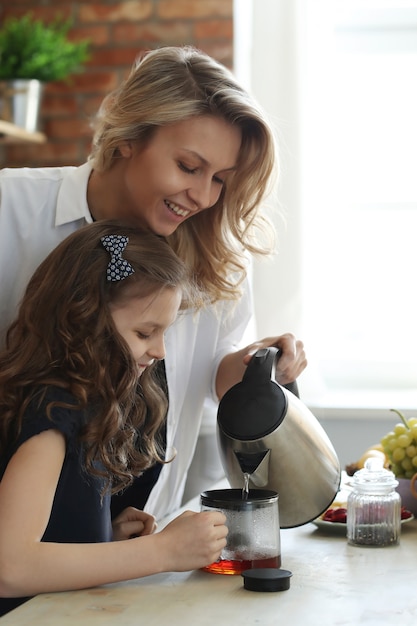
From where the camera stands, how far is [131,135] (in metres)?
1.54

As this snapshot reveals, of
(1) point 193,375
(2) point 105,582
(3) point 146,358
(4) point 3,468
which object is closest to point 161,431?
(1) point 193,375

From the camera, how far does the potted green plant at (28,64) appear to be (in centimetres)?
265

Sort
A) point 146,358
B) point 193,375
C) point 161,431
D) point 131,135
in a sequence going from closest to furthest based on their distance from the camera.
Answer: point 146,358 → point 131,135 → point 161,431 → point 193,375

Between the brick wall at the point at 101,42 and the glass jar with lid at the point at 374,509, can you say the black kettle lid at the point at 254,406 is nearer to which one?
the glass jar with lid at the point at 374,509

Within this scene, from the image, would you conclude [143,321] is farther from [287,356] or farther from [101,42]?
[101,42]

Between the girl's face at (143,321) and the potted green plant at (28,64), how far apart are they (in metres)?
1.54

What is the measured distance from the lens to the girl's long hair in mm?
1218

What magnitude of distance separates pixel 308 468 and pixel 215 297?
502 mm

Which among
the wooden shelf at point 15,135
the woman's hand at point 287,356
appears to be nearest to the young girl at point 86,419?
the woman's hand at point 287,356

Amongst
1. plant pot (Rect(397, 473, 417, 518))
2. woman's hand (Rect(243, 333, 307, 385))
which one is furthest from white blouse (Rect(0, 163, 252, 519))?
plant pot (Rect(397, 473, 417, 518))

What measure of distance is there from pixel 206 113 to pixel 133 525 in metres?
0.69

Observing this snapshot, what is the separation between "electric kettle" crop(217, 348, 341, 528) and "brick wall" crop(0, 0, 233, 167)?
1688mm

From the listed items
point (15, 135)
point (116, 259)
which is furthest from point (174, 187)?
point (15, 135)

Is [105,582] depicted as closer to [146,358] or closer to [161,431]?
[146,358]
